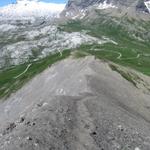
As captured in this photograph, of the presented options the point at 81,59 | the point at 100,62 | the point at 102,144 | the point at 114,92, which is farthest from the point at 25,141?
the point at 81,59

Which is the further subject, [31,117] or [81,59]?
[81,59]

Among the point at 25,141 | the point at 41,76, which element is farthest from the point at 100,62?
the point at 25,141

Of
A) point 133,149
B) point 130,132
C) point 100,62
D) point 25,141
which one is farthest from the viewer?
point 100,62

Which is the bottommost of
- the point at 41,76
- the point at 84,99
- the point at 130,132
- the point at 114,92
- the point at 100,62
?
the point at 41,76

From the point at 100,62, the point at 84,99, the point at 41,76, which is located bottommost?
the point at 41,76

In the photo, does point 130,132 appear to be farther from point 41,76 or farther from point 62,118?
point 41,76

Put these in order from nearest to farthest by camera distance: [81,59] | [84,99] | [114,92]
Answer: [84,99]
[114,92]
[81,59]

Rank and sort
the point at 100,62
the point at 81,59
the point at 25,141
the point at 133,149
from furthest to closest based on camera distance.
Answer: the point at 81,59 < the point at 100,62 < the point at 133,149 < the point at 25,141

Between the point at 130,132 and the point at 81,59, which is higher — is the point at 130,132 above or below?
above

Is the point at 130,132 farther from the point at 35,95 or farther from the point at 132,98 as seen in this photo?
the point at 35,95
